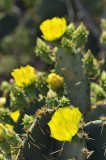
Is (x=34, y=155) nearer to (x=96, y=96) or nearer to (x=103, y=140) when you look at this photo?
(x=103, y=140)

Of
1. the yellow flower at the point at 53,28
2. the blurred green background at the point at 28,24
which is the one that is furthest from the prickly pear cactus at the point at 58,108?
the blurred green background at the point at 28,24

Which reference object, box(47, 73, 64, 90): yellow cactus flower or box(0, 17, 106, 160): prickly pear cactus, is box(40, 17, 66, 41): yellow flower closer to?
box(0, 17, 106, 160): prickly pear cactus

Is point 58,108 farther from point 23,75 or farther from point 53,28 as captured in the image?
point 53,28

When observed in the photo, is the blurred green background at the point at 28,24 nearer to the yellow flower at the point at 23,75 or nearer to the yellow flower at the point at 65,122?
the yellow flower at the point at 23,75

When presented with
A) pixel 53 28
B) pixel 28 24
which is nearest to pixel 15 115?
pixel 53 28

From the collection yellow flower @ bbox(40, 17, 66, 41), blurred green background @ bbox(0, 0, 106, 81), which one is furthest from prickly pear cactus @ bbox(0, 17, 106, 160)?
blurred green background @ bbox(0, 0, 106, 81)
